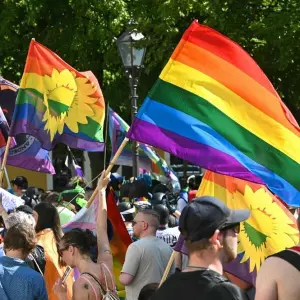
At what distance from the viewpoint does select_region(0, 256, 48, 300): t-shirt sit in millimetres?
6449

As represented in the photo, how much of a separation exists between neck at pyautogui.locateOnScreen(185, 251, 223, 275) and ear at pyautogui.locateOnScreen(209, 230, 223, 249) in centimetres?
6

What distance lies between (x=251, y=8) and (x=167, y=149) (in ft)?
31.9

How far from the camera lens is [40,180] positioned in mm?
34281

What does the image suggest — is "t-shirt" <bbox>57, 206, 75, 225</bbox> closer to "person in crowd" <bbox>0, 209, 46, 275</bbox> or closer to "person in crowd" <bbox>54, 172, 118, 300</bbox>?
"person in crowd" <bbox>0, 209, 46, 275</bbox>

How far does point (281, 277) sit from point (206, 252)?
45cm

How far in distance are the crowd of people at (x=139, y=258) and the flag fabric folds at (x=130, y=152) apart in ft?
13.1

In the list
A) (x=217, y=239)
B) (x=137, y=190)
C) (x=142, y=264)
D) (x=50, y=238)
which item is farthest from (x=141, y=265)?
(x=137, y=190)

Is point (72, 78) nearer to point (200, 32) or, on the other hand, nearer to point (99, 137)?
point (99, 137)

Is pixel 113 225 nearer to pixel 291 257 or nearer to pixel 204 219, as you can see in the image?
pixel 291 257

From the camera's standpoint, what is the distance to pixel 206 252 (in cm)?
445

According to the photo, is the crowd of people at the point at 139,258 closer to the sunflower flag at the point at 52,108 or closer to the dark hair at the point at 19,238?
the dark hair at the point at 19,238

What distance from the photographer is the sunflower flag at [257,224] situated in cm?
673

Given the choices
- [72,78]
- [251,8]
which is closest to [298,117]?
[251,8]

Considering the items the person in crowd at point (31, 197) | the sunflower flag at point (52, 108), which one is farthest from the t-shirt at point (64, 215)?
the person in crowd at point (31, 197)
